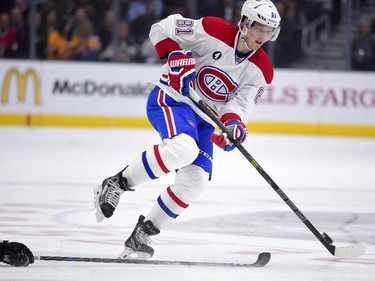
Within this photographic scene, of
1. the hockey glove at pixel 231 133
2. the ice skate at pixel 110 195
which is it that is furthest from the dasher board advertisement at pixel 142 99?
the ice skate at pixel 110 195

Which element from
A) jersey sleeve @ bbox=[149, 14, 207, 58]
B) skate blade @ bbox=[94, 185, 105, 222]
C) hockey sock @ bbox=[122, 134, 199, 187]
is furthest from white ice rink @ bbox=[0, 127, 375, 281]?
jersey sleeve @ bbox=[149, 14, 207, 58]

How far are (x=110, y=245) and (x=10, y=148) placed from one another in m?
4.89

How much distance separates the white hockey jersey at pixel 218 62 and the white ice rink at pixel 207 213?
698 mm

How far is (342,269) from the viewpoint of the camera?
3912 mm

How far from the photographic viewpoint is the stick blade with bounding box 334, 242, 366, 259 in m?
4.02

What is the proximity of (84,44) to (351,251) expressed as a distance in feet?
27.1

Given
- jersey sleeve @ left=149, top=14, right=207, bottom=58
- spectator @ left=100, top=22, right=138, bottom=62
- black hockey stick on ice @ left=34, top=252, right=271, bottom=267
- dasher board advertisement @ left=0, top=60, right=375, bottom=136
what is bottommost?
dasher board advertisement @ left=0, top=60, right=375, bottom=136

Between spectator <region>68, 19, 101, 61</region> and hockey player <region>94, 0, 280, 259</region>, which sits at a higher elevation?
hockey player <region>94, 0, 280, 259</region>

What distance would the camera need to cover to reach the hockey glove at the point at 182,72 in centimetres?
419

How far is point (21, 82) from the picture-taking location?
1167 cm

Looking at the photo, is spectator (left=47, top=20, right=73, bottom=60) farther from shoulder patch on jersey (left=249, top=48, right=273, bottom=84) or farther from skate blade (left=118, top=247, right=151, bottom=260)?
skate blade (left=118, top=247, right=151, bottom=260)

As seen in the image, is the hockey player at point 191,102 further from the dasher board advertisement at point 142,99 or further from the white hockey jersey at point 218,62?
the dasher board advertisement at point 142,99

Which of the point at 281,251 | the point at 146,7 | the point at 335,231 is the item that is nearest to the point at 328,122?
the point at 146,7

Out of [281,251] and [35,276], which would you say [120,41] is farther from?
[35,276]
